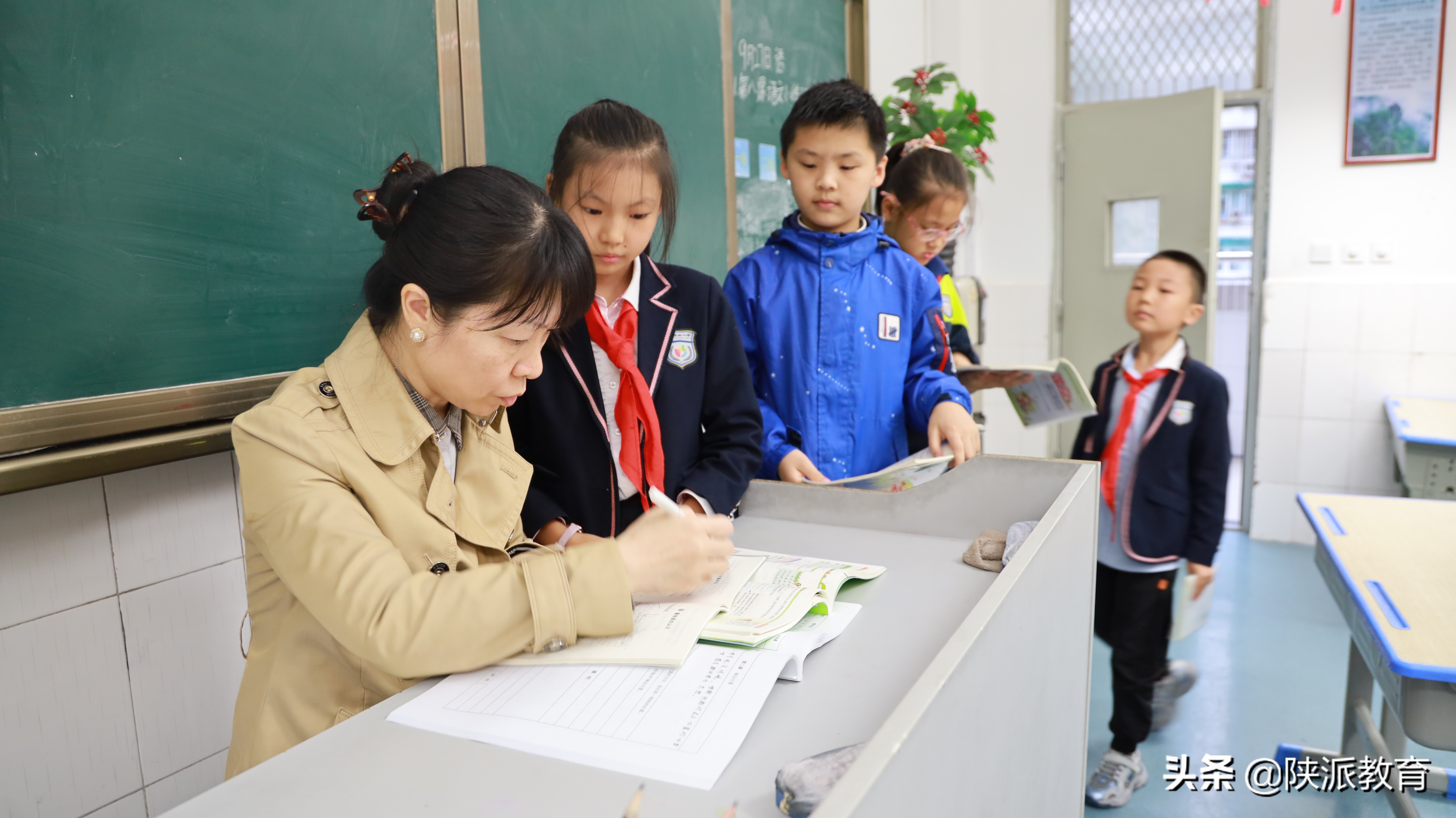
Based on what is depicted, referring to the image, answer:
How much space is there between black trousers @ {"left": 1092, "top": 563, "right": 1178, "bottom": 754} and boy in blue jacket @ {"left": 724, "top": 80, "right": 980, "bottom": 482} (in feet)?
2.69

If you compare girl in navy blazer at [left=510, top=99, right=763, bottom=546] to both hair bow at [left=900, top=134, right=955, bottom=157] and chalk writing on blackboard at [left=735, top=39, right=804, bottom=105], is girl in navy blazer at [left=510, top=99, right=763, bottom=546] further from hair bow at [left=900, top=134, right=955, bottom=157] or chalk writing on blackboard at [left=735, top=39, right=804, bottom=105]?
chalk writing on blackboard at [left=735, top=39, right=804, bottom=105]

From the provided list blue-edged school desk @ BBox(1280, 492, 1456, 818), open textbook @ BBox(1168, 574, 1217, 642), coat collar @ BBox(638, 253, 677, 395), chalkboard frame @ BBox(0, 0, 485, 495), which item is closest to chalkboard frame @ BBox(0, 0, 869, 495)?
chalkboard frame @ BBox(0, 0, 485, 495)

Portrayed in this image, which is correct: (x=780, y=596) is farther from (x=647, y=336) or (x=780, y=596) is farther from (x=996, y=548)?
(x=647, y=336)

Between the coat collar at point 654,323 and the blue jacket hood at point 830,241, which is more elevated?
the blue jacket hood at point 830,241

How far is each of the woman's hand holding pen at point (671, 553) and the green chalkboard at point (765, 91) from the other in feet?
6.27

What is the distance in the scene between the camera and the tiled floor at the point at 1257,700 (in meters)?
2.19

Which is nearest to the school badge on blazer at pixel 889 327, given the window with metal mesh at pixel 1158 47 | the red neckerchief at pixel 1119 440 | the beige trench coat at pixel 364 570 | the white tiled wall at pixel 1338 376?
the red neckerchief at pixel 1119 440

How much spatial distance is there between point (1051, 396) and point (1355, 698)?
1.34m

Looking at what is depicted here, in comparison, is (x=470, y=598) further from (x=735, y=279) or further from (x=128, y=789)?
(x=735, y=279)

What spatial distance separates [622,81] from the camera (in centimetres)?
217

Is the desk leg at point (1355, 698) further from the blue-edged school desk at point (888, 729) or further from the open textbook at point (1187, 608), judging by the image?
the blue-edged school desk at point (888, 729)

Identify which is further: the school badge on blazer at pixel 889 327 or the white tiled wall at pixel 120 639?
the school badge on blazer at pixel 889 327

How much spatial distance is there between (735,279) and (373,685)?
1147 mm

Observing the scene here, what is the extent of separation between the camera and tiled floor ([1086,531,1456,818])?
86.2 inches
